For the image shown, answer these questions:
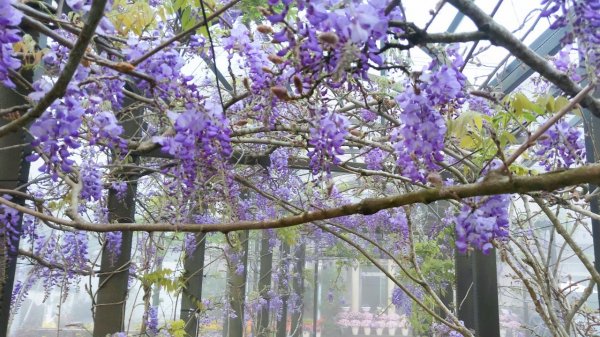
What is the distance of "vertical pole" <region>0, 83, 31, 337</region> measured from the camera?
4.76 ft

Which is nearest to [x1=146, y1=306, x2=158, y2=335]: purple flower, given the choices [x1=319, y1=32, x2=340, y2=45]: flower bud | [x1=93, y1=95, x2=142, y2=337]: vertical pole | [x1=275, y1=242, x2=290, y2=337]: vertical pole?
[x1=93, y1=95, x2=142, y2=337]: vertical pole

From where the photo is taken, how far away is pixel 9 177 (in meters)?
1.51

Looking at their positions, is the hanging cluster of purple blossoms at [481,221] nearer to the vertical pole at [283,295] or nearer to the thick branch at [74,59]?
the thick branch at [74,59]

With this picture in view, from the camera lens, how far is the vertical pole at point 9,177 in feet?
4.76

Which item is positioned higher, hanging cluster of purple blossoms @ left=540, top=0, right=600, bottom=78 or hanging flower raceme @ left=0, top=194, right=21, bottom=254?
hanging cluster of purple blossoms @ left=540, top=0, right=600, bottom=78

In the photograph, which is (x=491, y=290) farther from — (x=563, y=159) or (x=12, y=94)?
(x=12, y=94)

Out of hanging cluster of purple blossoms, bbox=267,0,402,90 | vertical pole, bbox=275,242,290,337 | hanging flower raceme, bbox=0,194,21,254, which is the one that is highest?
hanging cluster of purple blossoms, bbox=267,0,402,90

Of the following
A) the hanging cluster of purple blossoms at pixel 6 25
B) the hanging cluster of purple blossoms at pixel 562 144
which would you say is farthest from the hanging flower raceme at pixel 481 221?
the hanging cluster of purple blossoms at pixel 6 25

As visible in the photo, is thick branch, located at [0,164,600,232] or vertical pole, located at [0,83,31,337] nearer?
thick branch, located at [0,164,600,232]

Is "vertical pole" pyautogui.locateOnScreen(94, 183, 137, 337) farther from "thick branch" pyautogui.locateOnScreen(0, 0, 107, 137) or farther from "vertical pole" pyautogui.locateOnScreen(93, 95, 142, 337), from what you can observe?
"thick branch" pyautogui.locateOnScreen(0, 0, 107, 137)

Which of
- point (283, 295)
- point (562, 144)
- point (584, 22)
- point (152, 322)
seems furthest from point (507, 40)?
point (283, 295)

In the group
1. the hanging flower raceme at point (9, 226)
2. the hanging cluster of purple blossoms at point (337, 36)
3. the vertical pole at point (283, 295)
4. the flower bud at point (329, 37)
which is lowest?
Answer: the vertical pole at point (283, 295)

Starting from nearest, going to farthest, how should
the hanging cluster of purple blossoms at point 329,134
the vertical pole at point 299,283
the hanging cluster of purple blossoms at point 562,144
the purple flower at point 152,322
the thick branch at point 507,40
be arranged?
the thick branch at point 507,40
the hanging cluster of purple blossoms at point 329,134
the hanging cluster of purple blossoms at point 562,144
the purple flower at point 152,322
the vertical pole at point 299,283

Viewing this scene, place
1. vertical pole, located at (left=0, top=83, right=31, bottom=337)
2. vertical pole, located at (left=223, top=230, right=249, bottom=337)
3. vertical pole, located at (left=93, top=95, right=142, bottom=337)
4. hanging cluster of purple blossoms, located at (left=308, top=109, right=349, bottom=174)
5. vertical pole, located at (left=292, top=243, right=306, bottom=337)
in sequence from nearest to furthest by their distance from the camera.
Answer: hanging cluster of purple blossoms, located at (left=308, top=109, right=349, bottom=174) → vertical pole, located at (left=0, top=83, right=31, bottom=337) → vertical pole, located at (left=93, top=95, right=142, bottom=337) → vertical pole, located at (left=223, top=230, right=249, bottom=337) → vertical pole, located at (left=292, top=243, right=306, bottom=337)
